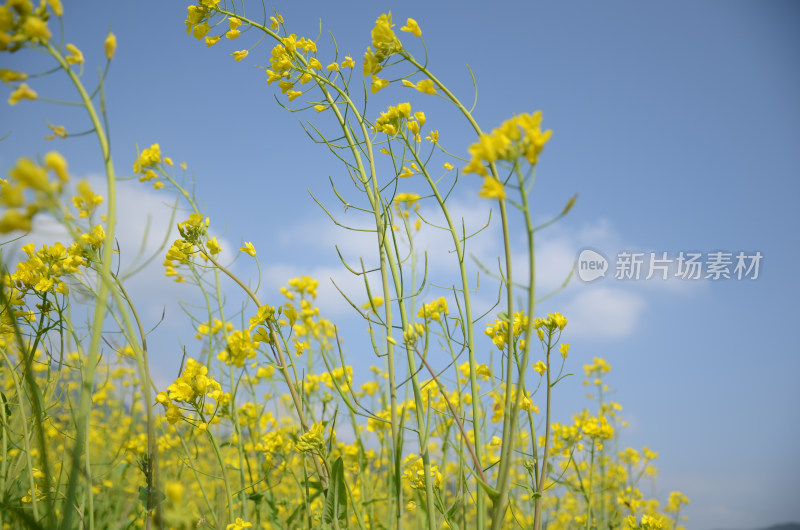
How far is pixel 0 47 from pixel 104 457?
3094 mm

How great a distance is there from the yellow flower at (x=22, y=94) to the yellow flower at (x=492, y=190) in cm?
75

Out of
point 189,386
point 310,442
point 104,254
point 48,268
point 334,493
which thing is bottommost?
point 334,493

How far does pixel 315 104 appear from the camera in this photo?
1.80m

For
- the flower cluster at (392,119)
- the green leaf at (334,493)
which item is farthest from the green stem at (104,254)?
the flower cluster at (392,119)

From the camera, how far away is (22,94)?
804 millimetres

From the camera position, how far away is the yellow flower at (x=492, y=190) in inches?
34.2

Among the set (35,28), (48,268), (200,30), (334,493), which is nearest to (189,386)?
(334,493)

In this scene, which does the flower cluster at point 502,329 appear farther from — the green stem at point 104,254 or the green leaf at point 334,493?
the green stem at point 104,254

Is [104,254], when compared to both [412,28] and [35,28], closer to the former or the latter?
[35,28]

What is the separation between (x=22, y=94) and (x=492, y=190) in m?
0.78

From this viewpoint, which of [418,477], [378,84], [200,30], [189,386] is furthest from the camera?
[418,477]

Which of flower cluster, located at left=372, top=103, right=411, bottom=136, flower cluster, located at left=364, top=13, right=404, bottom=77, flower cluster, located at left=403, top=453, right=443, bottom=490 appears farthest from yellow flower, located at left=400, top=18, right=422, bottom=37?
flower cluster, located at left=403, top=453, right=443, bottom=490

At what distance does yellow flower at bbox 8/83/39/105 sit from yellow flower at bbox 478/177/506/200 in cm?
75

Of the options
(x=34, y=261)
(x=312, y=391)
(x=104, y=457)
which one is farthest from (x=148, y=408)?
(x=104, y=457)
